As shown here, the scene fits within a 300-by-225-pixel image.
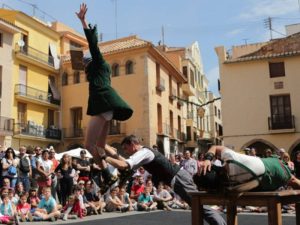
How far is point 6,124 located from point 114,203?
717 inches

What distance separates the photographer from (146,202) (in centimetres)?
1340

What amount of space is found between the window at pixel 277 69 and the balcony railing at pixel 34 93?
16400 millimetres

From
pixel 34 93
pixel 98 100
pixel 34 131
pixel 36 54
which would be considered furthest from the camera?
pixel 36 54

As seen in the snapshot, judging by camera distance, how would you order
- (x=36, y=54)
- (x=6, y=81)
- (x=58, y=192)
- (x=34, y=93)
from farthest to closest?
(x=36, y=54) < (x=34, y=93) < (x=6, y=81) < (x=58, y=192)

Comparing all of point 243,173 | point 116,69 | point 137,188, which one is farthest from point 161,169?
point 116,69

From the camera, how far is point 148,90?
3150 cm

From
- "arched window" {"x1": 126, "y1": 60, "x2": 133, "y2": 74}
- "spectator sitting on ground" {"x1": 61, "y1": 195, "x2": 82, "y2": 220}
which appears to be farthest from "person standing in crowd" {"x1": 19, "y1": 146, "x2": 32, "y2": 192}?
"arched window" {"x1": 126, "y1": 60, "x2": 133, "y2": 74}

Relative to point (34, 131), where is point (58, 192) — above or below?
below

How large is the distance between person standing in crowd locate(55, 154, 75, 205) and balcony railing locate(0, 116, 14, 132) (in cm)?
1753

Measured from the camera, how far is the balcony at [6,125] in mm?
28641

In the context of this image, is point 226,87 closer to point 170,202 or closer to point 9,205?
point 170,202

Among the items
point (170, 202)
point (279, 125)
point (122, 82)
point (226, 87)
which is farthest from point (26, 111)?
point (170, 202)

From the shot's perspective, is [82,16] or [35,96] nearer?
[82,16]

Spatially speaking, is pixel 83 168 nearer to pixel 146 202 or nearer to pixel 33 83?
pixel 146 202
